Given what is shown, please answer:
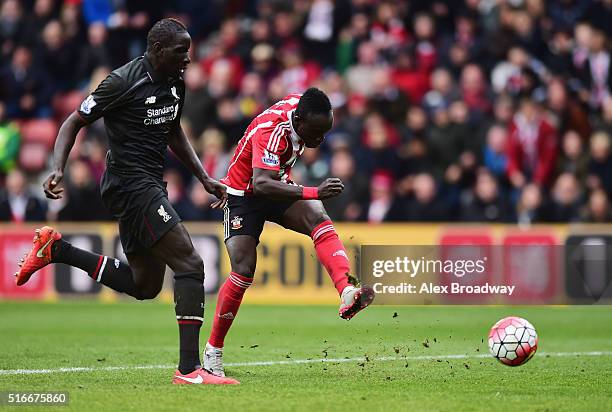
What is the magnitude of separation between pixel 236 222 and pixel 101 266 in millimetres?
1115

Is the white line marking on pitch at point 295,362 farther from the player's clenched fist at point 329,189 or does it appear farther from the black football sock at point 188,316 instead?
the player's clenched fist at point 329,189

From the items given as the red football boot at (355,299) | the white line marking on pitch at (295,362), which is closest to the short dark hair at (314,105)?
the red football boot at (355,299)

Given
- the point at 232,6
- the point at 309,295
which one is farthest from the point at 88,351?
the point at 232,6

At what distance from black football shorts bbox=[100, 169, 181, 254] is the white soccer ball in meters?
2.48

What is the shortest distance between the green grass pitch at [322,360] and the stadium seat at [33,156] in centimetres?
366

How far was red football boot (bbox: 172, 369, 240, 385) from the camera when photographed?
8438 mm

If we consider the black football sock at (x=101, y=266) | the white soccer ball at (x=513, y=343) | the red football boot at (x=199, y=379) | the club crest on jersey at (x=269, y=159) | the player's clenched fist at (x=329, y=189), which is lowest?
the red football boot at (x=199, y=379)

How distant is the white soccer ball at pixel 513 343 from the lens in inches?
343

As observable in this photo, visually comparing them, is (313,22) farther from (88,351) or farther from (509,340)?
(509,340)

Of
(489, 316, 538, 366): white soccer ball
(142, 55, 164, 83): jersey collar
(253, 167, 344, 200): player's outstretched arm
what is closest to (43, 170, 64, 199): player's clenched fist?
(142, 55, 164, 83): jersey collar

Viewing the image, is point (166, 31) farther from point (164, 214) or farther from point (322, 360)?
point (322, 360)

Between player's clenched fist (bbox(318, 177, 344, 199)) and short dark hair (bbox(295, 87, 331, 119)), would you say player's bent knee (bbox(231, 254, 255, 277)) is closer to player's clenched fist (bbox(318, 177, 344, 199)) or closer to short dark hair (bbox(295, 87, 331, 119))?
player's clenched fist (bbox(318, 177, 344, 199))

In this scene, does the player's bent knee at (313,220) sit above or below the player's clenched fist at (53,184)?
below

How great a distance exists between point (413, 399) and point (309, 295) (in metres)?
9.57
